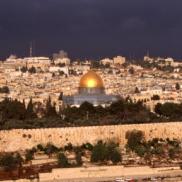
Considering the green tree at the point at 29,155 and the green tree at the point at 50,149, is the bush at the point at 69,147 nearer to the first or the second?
the green tree at the point at 50,149

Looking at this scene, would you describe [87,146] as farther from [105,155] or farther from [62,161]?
[62,161]

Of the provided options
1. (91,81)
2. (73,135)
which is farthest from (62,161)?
(91,81)

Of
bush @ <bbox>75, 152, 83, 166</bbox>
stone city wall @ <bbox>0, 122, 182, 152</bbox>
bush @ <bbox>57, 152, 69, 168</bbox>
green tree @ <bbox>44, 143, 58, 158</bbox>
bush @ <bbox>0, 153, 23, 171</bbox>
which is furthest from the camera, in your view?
stone city wall @ <bbox>0, 122, 182, 152</bbox>

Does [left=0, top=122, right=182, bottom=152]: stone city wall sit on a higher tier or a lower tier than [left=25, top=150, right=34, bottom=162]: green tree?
higher

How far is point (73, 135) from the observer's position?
1870 inches

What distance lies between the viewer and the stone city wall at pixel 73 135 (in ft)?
152

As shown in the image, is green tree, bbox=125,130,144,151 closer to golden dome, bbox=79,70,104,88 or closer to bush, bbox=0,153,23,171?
bush, bbox=0,153,23,171

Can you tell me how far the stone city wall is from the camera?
4622cm

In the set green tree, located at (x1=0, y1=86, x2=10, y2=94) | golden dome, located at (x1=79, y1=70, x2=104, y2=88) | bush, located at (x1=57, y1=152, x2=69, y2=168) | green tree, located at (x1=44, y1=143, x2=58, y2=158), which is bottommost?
bush, located at (x1=57, y1=152, x2=69, y2=168)

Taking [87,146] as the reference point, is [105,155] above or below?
below

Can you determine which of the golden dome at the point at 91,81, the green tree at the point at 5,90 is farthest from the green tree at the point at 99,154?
the green tree at the point at 5,90

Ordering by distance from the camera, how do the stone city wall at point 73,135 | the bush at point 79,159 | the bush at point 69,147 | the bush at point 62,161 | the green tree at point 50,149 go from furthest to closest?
the stone city wall at point 73,135 < the bush at point 69,147 < the green tree at point 50,149 < the bush at point 79,159 < the bush at point 62,161

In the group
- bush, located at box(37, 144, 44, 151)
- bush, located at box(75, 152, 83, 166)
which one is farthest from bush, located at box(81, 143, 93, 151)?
bush, located at box(75, 152, 83, 166)

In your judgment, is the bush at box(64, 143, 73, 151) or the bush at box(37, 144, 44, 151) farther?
the bush at box(64, 143, 73, 151)
